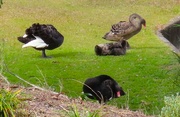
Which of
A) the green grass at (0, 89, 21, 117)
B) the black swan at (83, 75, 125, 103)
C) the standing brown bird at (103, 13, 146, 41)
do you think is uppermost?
the green grass at (0, 89, 21, 117)

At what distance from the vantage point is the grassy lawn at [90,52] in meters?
10.2

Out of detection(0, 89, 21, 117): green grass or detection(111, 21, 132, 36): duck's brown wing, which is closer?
detection(0, 89, 21, 117): green grass

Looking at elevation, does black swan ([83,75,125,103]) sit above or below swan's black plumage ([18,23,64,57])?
below

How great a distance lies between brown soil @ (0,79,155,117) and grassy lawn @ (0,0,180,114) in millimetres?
456

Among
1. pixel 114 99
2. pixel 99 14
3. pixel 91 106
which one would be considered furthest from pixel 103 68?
pixel 99 14

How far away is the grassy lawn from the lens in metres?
10.2

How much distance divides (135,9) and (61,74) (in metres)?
11.7

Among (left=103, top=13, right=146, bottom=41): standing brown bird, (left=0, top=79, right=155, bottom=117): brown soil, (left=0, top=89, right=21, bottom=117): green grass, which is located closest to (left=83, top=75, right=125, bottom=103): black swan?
(left=0, top=79, right=155, bottom=117): brown soil

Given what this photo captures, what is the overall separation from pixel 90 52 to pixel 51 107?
932cm

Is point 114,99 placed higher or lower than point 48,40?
lower

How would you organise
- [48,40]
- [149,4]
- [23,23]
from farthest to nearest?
[149,4]
[23,23]
[48,40]

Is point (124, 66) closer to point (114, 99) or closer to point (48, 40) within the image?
point (48, 40)

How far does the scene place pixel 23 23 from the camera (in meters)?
18.7

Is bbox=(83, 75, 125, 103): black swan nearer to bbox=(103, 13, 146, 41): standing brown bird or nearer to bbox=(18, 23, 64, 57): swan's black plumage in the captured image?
bbox=(18, 23, 64, 57): swan's black plumage
